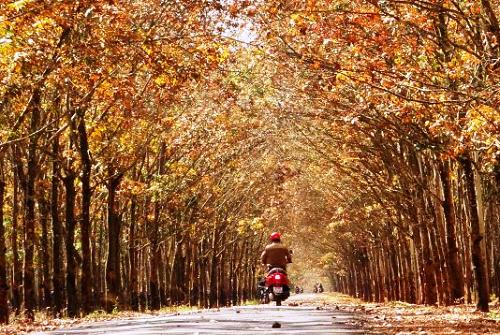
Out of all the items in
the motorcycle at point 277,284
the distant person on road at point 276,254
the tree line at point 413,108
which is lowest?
the motorcycle at point 277,284

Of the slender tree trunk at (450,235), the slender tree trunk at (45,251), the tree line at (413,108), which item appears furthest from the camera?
the slender tree trunk at (45,251)

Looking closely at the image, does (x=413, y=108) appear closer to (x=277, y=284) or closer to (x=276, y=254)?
(x=276, y=254)

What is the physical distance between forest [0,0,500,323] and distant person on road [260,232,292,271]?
4.01 meters

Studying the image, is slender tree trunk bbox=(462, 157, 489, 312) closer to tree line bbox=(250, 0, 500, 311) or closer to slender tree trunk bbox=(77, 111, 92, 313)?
tree line bbox=(250, 0, 500, 311)

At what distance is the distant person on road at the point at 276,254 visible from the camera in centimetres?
2459

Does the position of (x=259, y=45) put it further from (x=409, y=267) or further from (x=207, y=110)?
(x=409, y=267)

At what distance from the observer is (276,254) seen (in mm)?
24750

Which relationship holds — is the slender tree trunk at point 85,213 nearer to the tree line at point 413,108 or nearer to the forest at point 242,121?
the forest at point 242,121

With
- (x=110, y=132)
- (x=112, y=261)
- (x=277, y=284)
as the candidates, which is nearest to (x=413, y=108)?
(x=277, y=284)

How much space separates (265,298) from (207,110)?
8.77 metres

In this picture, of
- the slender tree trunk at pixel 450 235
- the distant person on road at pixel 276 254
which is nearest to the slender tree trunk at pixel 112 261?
the distant person on road at pixel 276 254

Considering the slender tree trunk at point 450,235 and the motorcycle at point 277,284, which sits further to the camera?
the motorcycle at point 277,284

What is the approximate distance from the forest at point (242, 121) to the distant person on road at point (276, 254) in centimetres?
401

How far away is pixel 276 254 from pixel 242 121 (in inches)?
381
